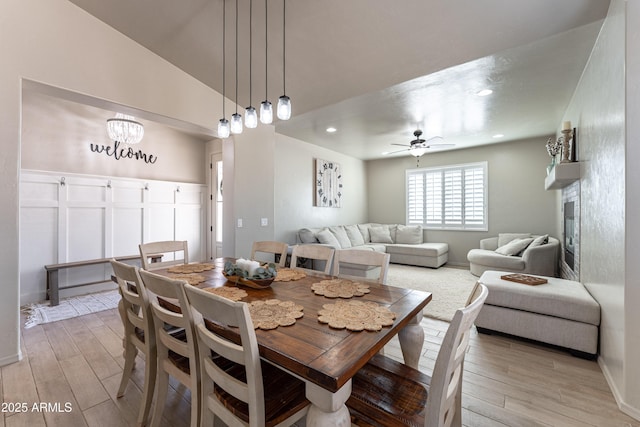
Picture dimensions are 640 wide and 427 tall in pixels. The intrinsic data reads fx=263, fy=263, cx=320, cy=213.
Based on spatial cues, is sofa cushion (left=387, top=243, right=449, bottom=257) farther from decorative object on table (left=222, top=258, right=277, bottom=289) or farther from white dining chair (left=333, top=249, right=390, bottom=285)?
decorative object on table (left=222, top=258, right=277, bottom=289)

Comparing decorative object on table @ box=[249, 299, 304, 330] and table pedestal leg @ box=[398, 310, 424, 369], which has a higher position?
decorative object on table @ box=[249, 299, 304, 330]

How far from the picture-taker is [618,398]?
170 cm

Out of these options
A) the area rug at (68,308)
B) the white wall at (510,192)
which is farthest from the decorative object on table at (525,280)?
the area rug at (68,308)

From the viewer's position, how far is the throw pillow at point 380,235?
640 cm

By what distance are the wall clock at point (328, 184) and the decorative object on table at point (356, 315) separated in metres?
4.29

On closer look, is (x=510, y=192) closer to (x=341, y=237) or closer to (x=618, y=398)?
(x=341, y=237)

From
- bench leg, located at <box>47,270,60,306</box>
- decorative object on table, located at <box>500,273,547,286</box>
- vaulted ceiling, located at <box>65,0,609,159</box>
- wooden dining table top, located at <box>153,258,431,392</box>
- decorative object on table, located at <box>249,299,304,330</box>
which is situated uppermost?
vaulted ceiling, located at <box>65,0,609,159</box>

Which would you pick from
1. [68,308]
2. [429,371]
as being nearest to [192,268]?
[429,371]

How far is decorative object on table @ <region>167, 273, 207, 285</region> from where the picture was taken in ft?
6.10

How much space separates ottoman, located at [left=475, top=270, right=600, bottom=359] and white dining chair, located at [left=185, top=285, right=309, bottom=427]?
216cm

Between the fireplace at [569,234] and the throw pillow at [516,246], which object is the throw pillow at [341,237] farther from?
the fireplace at [569,234]

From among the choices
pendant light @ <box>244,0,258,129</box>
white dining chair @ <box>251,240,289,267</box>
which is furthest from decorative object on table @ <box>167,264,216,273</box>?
pendant light @ <box>244,0,258,129</box>

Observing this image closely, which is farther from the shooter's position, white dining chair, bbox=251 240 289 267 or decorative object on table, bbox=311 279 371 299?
white dining chair, bbox=251 240 289 267

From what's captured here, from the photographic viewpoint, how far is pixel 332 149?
6.02 m
